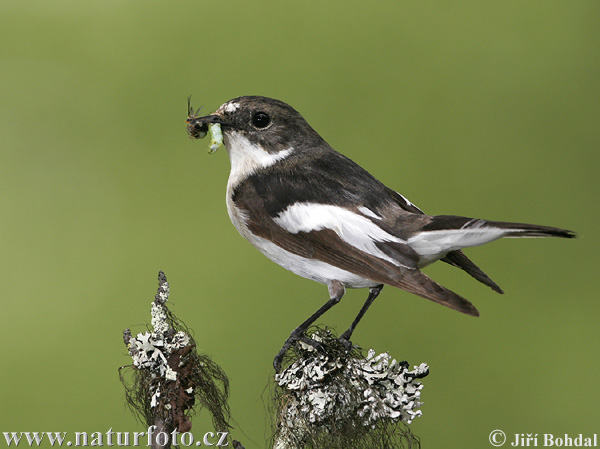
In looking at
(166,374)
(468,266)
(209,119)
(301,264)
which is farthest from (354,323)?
(209,119)

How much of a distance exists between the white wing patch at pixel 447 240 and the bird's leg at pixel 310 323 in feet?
0.72

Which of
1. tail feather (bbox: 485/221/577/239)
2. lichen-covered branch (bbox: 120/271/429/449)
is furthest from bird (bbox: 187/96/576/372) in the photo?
lichen-covered branch (bbox: 120/271/429/449)

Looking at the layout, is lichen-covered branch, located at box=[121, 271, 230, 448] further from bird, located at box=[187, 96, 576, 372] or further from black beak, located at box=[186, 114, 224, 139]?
black beak, located at box=[186, 114, 224, 139]

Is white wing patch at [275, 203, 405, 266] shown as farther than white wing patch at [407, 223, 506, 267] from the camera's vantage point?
Yes

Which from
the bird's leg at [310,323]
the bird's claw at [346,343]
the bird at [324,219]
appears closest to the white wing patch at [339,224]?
the bird at [324,219]

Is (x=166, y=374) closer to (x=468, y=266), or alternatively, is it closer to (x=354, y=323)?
(x=354, y=323)

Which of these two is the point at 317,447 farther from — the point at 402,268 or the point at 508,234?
the point at 508,234

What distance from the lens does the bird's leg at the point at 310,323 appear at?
177 cm

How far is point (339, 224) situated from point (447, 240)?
0.27m

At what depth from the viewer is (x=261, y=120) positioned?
1.93m

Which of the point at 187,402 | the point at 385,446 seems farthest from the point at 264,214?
the point at 385,446

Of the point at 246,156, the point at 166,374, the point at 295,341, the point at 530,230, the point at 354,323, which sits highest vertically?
the point at 246,156

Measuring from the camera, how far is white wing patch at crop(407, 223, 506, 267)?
1.61m

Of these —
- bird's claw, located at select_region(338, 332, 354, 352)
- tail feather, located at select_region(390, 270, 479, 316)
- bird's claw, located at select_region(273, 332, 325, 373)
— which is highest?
tail feather, located at select_region(390, 270, 479, 316)
